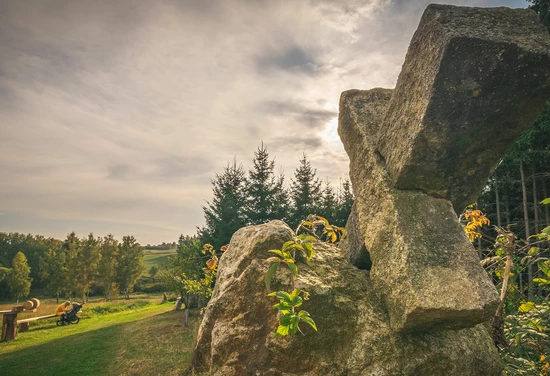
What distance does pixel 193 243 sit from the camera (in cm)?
1989

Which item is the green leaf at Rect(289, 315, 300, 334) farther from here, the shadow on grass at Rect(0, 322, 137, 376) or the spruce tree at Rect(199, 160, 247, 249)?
the spruce tree at Rect(199, 160, 247, 249)

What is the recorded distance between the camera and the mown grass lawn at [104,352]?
354 inches

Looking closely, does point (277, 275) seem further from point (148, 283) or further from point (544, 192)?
point (148, 283)

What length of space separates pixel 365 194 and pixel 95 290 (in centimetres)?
6640

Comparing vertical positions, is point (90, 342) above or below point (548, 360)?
below

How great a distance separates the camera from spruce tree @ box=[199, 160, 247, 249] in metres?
21.1

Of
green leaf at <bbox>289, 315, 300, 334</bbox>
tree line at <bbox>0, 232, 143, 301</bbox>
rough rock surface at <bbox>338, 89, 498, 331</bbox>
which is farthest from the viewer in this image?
tree line at <bbox>0, 232, 143, 301</bbox>

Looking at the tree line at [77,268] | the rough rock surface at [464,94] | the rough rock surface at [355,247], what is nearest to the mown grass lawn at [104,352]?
the rough rock surface at [355,247]

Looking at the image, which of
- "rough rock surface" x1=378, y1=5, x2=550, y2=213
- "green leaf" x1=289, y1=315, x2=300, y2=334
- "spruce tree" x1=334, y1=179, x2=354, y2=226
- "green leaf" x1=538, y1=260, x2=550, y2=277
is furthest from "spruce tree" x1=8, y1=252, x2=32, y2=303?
"green leaf" x1=538, y1=260, x2=550, y2=277

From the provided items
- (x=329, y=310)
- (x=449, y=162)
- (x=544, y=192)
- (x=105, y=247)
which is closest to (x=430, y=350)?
(x=329, y=310)

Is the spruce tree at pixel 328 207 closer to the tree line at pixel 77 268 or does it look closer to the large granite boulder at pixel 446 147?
the large granite boulder at pixel 446 147

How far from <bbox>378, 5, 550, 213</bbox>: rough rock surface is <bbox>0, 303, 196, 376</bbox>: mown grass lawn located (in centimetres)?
716

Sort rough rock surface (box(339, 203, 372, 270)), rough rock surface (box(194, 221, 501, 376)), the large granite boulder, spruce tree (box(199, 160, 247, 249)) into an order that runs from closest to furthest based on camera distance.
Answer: the large granite boulder
rough rock surface (box(194, 221, 501, 376))
rough rock surface (box(339, 203, 372, 270))
spruce tree (box(199, 160, 247, 249))

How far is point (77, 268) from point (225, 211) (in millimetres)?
28268
